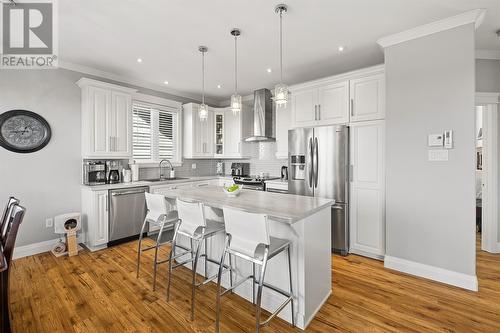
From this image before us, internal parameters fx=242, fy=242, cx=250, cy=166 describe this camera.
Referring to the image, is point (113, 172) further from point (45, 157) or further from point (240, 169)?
point (240, 169)

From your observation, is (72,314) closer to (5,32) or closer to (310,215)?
(310,215)

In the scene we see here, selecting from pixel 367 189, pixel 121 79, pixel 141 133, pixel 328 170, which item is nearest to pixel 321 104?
pixel 328 170

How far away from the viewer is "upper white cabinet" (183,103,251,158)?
5211mm

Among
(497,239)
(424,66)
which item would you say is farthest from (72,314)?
A: (497,239)

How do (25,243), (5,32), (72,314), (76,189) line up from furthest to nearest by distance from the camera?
(76,189) → (25,243) → (5,32) → (72,314)

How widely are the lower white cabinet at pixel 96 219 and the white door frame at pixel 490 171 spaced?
5.57 m

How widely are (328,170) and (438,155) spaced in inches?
50.1

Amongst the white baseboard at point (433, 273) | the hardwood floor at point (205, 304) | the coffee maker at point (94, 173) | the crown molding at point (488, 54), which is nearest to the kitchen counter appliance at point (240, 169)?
the coffee maker at point (94, 173)

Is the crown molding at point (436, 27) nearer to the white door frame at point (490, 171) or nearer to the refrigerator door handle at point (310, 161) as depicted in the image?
the white door frame at point (490, 171)

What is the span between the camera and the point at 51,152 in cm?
354

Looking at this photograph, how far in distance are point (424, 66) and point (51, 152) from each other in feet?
16.5

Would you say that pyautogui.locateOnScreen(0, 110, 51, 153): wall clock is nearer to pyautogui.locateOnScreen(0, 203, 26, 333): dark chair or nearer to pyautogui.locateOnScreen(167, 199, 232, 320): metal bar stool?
pyautogui.locateOnScreen(0, 203, 26, 333): dark chair

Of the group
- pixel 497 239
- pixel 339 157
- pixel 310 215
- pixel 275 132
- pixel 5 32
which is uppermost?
pixel 5 32

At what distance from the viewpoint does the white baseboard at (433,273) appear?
2506mm
